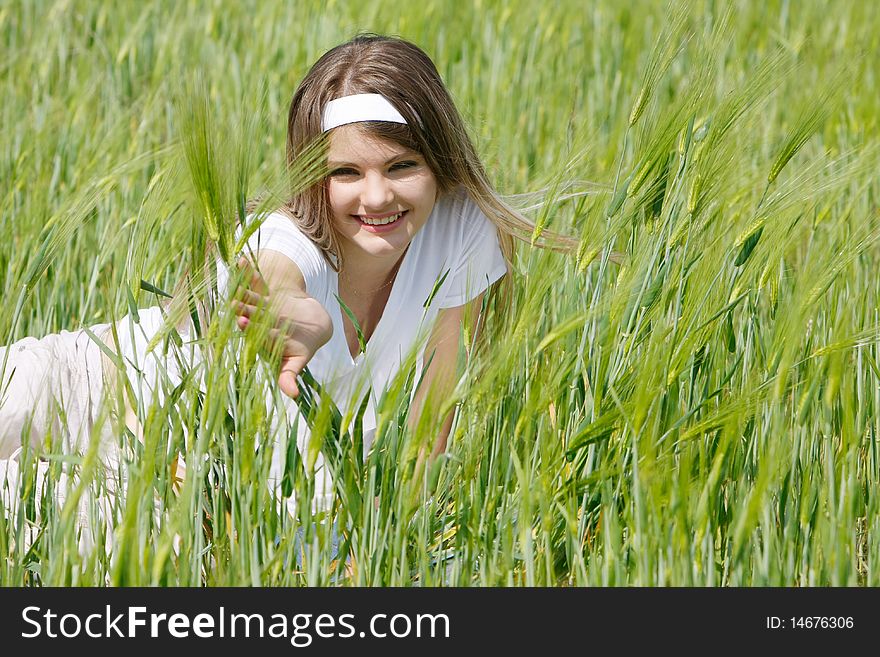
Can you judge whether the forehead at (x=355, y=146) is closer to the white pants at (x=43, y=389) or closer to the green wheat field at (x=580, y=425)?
the green wheat field at (x=580, y=425)

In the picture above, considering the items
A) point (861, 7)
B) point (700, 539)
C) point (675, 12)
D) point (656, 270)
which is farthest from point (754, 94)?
point (861, 7)

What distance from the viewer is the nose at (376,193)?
1490 mm

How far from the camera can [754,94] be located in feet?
4.31

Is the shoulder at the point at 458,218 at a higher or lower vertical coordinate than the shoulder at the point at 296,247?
higher

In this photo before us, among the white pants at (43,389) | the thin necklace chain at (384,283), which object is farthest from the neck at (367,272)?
the white pants at (43,389)

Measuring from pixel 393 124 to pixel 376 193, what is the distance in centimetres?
12

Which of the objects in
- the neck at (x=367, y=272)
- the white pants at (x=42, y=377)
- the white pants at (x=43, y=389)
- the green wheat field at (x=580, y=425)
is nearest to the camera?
the green wheat field at (x=580, y=425)

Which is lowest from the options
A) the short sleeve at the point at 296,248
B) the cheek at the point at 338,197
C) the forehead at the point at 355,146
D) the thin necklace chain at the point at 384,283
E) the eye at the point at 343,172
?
the short sleeve at the point at 296,248

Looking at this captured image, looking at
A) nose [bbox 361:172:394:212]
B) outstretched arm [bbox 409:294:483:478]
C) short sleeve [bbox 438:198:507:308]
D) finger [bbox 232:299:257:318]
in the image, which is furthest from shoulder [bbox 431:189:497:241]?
finger [bbox 232:299:257:318]

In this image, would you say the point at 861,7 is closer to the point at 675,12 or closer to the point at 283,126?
the point at 283,126

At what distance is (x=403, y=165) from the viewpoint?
1.57m

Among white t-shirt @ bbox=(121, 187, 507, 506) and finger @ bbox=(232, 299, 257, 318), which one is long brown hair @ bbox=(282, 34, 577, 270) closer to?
white t-shirt @ bbox=(121, 187, 507, 506)

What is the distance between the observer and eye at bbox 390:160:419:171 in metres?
1.56

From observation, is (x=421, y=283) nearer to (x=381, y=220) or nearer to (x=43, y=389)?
(x=381, y=220)
